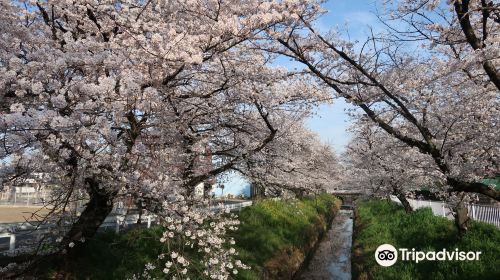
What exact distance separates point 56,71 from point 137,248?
219 inches

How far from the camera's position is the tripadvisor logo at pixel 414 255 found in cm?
927

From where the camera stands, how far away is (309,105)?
9.46 meters

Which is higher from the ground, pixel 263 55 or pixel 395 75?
pixel 263 55

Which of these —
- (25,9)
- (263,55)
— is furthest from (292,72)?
(25,9)

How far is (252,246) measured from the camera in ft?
39.2

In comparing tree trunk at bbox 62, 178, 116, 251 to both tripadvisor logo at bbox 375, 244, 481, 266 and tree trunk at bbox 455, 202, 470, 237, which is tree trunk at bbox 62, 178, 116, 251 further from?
tree trunk at bbox 455, 202, 470, 237

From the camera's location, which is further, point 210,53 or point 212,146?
point 212,146

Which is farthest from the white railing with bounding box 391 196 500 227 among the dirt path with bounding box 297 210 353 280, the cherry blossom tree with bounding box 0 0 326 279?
the cherry blossom tree with bounding box 0 0 326 279

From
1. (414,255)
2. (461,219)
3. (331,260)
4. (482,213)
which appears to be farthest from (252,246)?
(482,213)

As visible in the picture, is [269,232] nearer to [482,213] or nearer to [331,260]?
[331,260]

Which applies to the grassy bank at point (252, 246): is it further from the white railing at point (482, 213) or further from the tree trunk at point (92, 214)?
the white railing at point (482, 213)

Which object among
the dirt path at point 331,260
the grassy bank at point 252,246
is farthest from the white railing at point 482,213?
the grassy bank at point 252,246

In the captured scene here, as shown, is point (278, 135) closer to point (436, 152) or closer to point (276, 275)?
point (276, 275)

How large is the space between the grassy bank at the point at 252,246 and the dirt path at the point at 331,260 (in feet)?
1.70
